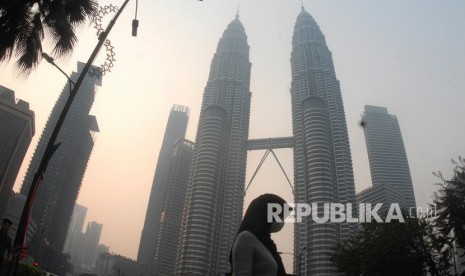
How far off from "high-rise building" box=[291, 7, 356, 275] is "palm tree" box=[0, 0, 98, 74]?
13052 centimetres

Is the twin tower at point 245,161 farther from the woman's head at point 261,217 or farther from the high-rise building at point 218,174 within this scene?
the woman's head at point 261,217

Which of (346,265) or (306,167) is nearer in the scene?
(346,265)

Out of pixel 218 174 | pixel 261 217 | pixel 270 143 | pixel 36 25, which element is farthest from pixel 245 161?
pixel 261 217

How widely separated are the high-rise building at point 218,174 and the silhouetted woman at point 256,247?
141 metres

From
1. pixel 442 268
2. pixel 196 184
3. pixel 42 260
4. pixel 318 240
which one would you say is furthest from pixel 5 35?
pixel 42 260

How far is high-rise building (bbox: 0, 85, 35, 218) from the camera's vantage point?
4729 inches

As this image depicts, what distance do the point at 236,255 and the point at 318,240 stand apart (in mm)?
141033

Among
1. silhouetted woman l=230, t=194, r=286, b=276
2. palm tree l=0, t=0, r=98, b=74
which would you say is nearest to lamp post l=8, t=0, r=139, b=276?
palm tree l=0, t=0, r=98, b=74

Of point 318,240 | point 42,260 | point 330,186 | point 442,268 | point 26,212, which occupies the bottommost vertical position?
point 26,212

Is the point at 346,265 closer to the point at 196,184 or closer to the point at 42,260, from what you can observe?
the point at 196,184

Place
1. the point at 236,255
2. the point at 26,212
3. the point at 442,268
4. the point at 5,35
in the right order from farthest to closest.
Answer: the point at 442,268 → the point at 5,35 → the point at 26,212 → the point at 236,255

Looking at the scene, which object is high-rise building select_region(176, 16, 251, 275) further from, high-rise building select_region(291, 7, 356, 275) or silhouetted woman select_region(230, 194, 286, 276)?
silhouetted woman select_region(230, 194, 286, 276)

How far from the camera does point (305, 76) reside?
174m

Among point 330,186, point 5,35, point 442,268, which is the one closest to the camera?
point 5,35
